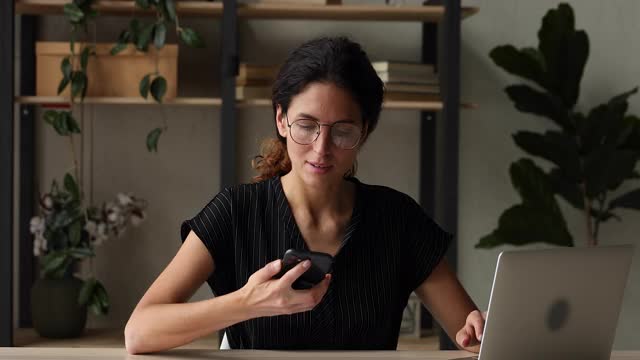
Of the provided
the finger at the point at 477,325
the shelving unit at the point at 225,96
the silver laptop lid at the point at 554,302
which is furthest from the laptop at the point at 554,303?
the shelving unit at the point at 225,96

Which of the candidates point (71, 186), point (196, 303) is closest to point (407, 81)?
point (71, 186)

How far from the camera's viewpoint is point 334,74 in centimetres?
188

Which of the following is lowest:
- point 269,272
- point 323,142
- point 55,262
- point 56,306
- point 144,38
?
point 56,306

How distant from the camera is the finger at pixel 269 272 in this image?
5.24 feet

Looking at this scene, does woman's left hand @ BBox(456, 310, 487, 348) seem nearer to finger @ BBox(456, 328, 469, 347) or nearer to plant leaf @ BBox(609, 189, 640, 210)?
finger @ BBox(456, 328, 469, 347)

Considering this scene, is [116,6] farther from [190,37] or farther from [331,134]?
[331,134]

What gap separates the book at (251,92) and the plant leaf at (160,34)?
32 centimetres

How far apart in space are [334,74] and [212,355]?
0.58 metres

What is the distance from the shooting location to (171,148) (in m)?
3.84

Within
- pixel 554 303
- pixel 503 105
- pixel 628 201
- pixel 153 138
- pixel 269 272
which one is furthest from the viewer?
pixel 503 105

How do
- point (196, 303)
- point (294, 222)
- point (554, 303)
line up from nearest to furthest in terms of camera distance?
point (554, 303) → point (196, 303) → point (294, 222)

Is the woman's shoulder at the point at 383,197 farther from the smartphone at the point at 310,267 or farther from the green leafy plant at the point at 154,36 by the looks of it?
the green leafy plant at the point at 154,36

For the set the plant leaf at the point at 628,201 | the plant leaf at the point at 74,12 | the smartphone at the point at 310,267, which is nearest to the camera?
the smartphone at the point at 310,267

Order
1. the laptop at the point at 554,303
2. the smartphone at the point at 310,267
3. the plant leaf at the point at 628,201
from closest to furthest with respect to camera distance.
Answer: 1. the laptop at the point at 554,303
2. the smartphone at the point at 310,267
3. the plant leaf at the point at 628,201
